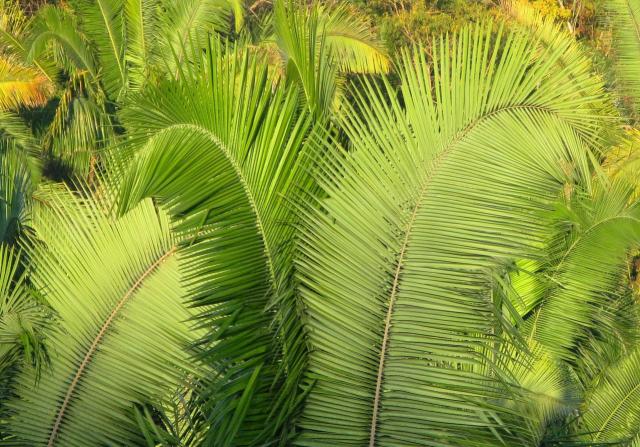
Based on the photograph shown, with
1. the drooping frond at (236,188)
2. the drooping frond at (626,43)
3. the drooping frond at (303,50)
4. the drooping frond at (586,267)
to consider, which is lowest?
the drooping frond at (236,188)

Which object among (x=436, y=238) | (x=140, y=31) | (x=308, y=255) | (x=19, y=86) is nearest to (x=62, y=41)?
(x=19, y=86)

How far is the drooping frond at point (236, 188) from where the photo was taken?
13.5 ft

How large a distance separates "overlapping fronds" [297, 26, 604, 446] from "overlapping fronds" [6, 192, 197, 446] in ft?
4.39

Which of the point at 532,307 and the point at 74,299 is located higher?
the point at 532,307

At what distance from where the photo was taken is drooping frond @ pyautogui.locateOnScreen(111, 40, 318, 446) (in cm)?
412

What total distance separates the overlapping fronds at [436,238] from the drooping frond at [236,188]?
0.32 meters

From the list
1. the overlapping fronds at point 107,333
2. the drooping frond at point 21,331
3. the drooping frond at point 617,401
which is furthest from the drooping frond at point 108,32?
the drooping frond at point 617,401

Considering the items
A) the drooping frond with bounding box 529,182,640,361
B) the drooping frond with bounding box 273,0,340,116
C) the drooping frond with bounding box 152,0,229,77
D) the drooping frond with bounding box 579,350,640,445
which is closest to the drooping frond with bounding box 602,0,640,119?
the drooping frond with bounding box 529,182,640,361

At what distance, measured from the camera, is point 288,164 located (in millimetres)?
4199

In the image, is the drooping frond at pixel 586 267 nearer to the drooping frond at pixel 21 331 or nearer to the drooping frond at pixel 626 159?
the drooping frond at pixel 626 159

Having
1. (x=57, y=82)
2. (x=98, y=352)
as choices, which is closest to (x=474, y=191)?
(x=98, y=352)

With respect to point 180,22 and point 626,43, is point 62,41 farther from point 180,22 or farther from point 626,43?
point 626,43

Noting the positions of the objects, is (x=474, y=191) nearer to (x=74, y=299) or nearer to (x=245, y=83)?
(x=245, y=83)

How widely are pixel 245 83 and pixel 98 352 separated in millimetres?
1913
